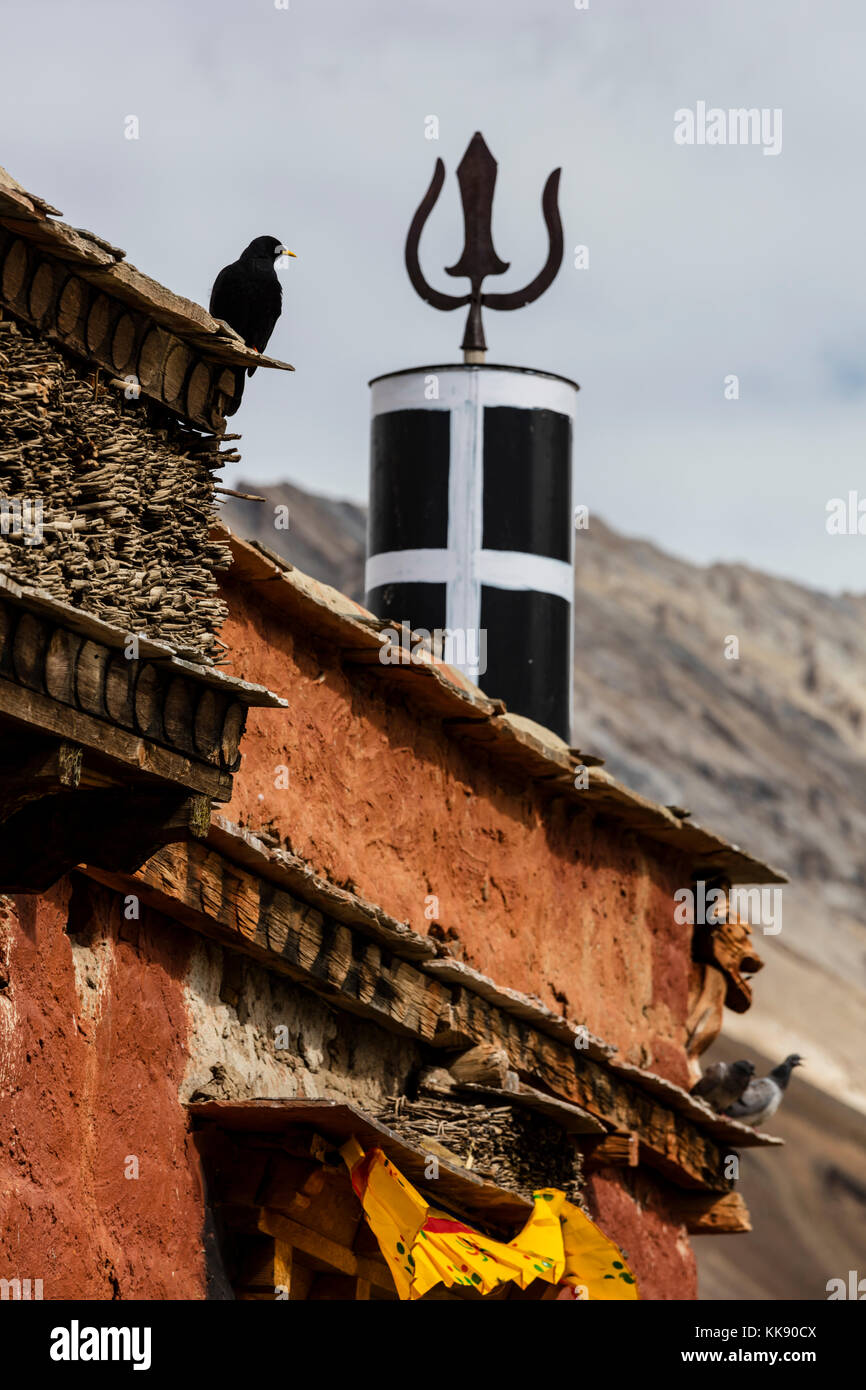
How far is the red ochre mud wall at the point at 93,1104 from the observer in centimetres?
646

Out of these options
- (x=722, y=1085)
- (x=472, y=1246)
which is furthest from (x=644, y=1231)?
(x=472, y=1246)

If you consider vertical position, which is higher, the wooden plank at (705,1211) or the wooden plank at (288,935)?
the wooden plank at (288,935)

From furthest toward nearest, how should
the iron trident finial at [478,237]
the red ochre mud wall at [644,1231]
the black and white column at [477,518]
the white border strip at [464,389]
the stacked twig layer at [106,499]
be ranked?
the iron trident finial at [478,237]
the white border strip at [464,389]
the black and white column at [477,518]
the red ochre mud wall at [644,1231]
the stacked twig layer at [106,499]

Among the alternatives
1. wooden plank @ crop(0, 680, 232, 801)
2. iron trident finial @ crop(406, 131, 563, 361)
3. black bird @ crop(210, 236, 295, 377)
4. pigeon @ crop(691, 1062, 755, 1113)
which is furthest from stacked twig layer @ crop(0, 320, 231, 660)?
iron trident finial @ crop(406, 131, 563, 361)

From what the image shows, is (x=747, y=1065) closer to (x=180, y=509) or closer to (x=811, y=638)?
(x=180, y=509)

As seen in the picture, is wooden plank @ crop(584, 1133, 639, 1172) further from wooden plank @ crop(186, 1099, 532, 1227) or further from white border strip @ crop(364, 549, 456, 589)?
white border strip @ crop(364, 549, 456, 589)

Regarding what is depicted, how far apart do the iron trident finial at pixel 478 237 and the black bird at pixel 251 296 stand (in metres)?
5.05

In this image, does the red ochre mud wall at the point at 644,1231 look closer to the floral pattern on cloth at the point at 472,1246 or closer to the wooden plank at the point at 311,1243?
the floral pattern on cloth at the point at 472,1246

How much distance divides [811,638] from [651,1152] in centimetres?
4478

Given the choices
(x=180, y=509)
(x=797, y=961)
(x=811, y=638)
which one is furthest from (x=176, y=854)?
(x=811, y=638)

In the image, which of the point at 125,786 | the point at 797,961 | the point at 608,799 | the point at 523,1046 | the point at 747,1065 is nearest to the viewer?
the point at 125,786

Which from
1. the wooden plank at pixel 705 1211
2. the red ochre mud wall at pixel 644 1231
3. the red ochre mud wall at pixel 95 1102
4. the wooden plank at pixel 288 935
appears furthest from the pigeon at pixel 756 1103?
the red ochre mud wall at pixel 95 1102

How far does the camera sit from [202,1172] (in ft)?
24.0
